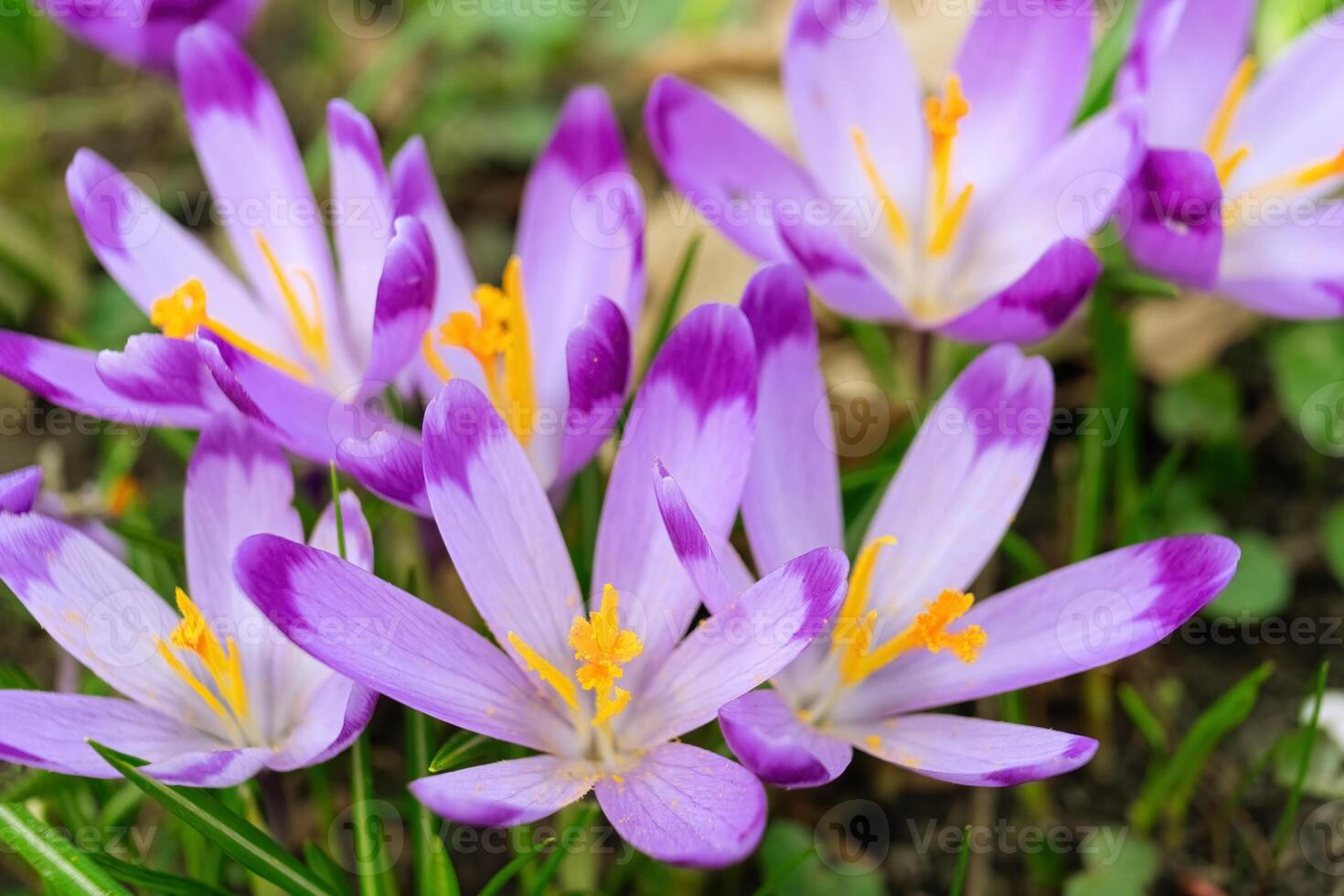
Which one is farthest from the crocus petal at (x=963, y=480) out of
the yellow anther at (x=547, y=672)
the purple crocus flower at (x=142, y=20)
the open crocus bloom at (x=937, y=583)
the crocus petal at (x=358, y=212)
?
the purple crocus flower at (x=142, y=20)

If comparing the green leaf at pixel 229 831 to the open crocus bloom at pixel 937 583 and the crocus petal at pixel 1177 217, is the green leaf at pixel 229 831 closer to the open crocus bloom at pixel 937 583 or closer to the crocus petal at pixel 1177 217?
Result: the open crocus bloom at pixel 937 583

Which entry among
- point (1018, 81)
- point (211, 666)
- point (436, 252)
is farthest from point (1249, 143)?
point (211, 666)

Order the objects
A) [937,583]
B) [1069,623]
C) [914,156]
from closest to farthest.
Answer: [1069,623], [937,583], [914,156]

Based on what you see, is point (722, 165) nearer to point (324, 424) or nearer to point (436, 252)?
point (436, 252)

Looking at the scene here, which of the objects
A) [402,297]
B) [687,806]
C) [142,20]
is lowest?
[687,806]

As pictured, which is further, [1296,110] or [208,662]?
[1296,110]

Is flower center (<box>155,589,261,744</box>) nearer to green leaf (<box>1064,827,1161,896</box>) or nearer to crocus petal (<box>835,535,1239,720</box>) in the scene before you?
crocus petal (<box>835,535,1239,720</box>)
